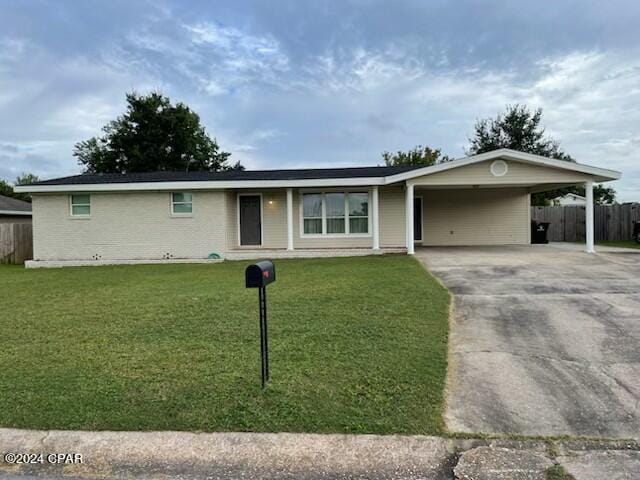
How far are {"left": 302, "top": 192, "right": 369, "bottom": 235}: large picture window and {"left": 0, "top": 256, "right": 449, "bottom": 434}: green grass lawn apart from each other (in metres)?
7.73

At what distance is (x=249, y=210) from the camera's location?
16.6m

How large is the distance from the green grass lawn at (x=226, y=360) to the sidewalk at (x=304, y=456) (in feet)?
0.40

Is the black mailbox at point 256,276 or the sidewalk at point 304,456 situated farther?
the black mailbox at point 256,276

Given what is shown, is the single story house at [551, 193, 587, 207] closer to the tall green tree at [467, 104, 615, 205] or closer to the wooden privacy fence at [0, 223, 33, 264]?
the tall green tree at [467, 104, 615, 205]

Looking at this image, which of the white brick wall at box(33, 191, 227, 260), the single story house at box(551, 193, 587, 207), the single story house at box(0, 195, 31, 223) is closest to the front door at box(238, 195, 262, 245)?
the white brick wall at box(33, 191, 227, 260)

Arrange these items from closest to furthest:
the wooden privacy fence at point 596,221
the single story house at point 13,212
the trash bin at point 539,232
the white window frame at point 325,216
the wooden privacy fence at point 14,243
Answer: the white window frame at point 325,216, the wooden privacy fence at point 14,243, the trash bin at point 539,232, the wooden privacy fence at point 596,221, the single story house at point 13,212

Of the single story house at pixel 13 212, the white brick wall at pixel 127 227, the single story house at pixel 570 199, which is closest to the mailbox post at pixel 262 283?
the white brick wall at pixel 127 227

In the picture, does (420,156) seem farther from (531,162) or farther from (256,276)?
(256,276)

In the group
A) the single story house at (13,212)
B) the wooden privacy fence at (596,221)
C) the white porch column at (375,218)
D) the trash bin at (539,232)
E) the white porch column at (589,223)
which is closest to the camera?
the white porch column at (589,223)

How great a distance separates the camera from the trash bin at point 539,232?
60.8 ft

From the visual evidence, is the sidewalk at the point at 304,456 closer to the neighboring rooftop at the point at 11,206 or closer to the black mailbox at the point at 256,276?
the black mailbox at the point at 256,276

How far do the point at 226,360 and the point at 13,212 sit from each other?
78.3 ft

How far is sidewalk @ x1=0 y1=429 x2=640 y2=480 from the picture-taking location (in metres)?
2.67

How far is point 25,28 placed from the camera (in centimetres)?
1647
